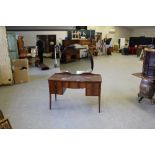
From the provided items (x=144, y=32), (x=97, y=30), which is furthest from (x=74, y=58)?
(x=144, y=32)

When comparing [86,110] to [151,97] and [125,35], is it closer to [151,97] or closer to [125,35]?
[151,97]

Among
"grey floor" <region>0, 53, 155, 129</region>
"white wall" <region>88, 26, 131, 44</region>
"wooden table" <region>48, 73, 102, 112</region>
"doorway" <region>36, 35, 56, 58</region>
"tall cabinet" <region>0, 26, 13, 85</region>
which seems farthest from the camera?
"white wall" <region>88, 26, 131, 44</region>

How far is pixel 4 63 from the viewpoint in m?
5.27

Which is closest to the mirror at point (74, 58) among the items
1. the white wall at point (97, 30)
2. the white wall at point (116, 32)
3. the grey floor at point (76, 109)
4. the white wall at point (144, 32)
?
the grey floor at point (76, 109)

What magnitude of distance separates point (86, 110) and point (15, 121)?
4.52 feet

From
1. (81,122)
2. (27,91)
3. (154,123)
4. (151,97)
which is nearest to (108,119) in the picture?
(81,122)

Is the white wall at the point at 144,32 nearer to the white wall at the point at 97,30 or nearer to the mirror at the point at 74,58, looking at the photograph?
the white wall at the point at 97,30

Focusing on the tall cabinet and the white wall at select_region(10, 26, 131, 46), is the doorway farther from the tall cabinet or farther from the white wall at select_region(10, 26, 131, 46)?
the tall cabinet

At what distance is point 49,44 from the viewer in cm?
1120

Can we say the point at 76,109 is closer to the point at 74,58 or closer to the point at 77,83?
the point at 77,83

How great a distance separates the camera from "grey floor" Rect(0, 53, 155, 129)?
3.20 metres

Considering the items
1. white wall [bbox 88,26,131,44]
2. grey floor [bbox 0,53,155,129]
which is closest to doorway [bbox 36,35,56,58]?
white wall [bbox 88,26,131,44]

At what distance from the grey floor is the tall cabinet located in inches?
10.1
